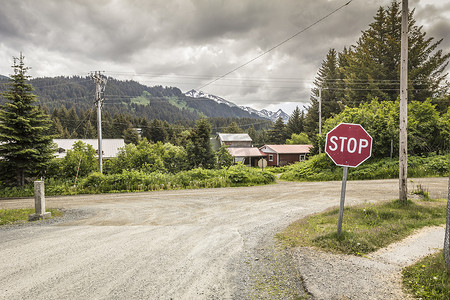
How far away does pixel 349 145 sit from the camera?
4559 mm

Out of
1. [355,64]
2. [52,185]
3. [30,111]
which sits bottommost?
[52,185]

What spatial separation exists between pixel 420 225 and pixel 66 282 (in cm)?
788

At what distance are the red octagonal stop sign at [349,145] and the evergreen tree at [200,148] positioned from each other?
2241 cm

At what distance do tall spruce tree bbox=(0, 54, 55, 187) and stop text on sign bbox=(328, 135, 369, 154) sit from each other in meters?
18.9

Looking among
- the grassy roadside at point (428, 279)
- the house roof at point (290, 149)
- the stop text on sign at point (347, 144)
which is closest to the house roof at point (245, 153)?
the house roof at point (290, 149)

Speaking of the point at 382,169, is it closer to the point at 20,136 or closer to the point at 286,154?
the point at 20,136

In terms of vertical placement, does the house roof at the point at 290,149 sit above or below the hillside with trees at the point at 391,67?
below

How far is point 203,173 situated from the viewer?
56.2 ft

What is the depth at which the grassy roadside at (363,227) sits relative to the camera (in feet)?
15.7

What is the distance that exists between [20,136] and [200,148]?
15.5 m

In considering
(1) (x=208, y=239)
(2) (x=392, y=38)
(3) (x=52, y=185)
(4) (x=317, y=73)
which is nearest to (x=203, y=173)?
(3) (x=52, y=185)

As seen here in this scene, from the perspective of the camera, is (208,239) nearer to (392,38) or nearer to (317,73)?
(392,38)

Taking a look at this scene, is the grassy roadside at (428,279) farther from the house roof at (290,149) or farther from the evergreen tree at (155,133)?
the evergreen tree at (155,133)

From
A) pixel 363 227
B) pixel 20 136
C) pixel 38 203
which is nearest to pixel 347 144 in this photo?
pixel 363 227
